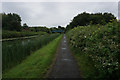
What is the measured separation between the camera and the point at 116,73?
88.4 inches

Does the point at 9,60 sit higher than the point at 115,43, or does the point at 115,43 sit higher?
the point at 115,43

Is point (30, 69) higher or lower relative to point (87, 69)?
lower

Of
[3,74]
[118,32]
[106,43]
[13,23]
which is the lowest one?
[3,74]

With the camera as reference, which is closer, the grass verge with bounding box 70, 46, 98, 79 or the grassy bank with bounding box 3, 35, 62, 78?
the grass verge with bounding box 70, 46, 98, 79

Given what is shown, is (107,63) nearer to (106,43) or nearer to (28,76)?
(106,43)

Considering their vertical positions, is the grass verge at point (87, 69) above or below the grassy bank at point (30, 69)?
above

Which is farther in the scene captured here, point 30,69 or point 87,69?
point 30,69

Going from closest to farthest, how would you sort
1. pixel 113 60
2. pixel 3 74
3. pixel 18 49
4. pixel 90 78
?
pixel 113 60 < pixel 90 78 < pixel 3 74 < pixel 18 49

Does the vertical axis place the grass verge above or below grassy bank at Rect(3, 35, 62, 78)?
above

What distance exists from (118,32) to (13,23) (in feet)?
118

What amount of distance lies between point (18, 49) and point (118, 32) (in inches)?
190

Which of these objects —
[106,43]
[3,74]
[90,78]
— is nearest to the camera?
[106,43]

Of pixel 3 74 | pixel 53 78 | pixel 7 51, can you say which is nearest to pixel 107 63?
pixel 53 78

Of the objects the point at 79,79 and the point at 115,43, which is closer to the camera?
the point at 115,43
